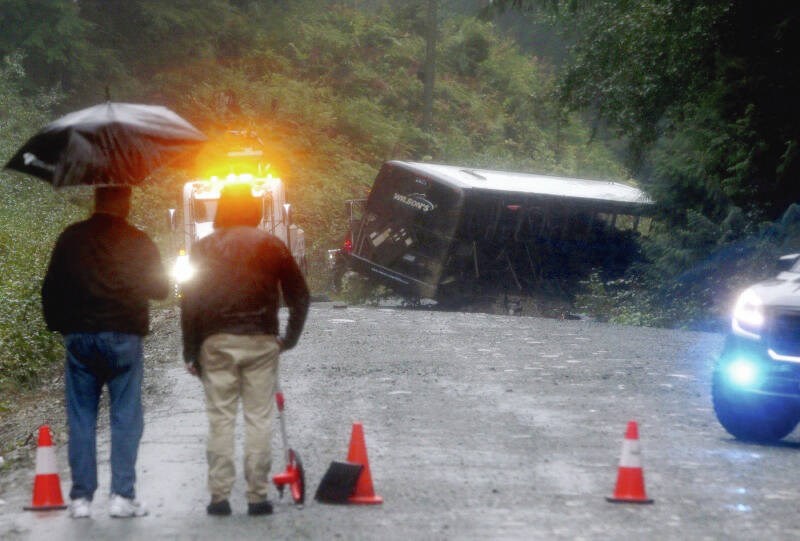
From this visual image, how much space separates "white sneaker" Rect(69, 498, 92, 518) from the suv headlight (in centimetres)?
526

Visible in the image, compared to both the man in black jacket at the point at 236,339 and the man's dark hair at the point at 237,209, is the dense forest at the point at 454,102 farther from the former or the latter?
the man in black jacket at the point at 236,339

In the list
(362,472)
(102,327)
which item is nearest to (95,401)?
(102,327)

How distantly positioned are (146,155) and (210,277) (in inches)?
30.4

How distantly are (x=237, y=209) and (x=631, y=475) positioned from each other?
277cm

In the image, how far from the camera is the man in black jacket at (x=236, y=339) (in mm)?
7789

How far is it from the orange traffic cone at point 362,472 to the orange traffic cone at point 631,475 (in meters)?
1.42

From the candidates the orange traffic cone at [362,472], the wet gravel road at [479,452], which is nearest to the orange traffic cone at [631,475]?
the wet gravel road at [479,452]

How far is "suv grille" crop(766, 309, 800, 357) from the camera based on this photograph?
10.5 m

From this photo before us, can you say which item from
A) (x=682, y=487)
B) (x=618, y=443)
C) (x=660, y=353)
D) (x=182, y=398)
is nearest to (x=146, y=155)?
(x=682, y=487)

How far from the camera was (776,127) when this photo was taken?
23.0 m

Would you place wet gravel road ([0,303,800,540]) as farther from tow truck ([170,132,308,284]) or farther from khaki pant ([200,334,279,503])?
tow truck ([170,132,308,284])

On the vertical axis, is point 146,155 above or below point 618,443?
above

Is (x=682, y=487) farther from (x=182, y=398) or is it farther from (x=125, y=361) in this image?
(x=182, y=398)

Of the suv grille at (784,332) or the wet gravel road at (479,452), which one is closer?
the wet gravel road at (479,452)
